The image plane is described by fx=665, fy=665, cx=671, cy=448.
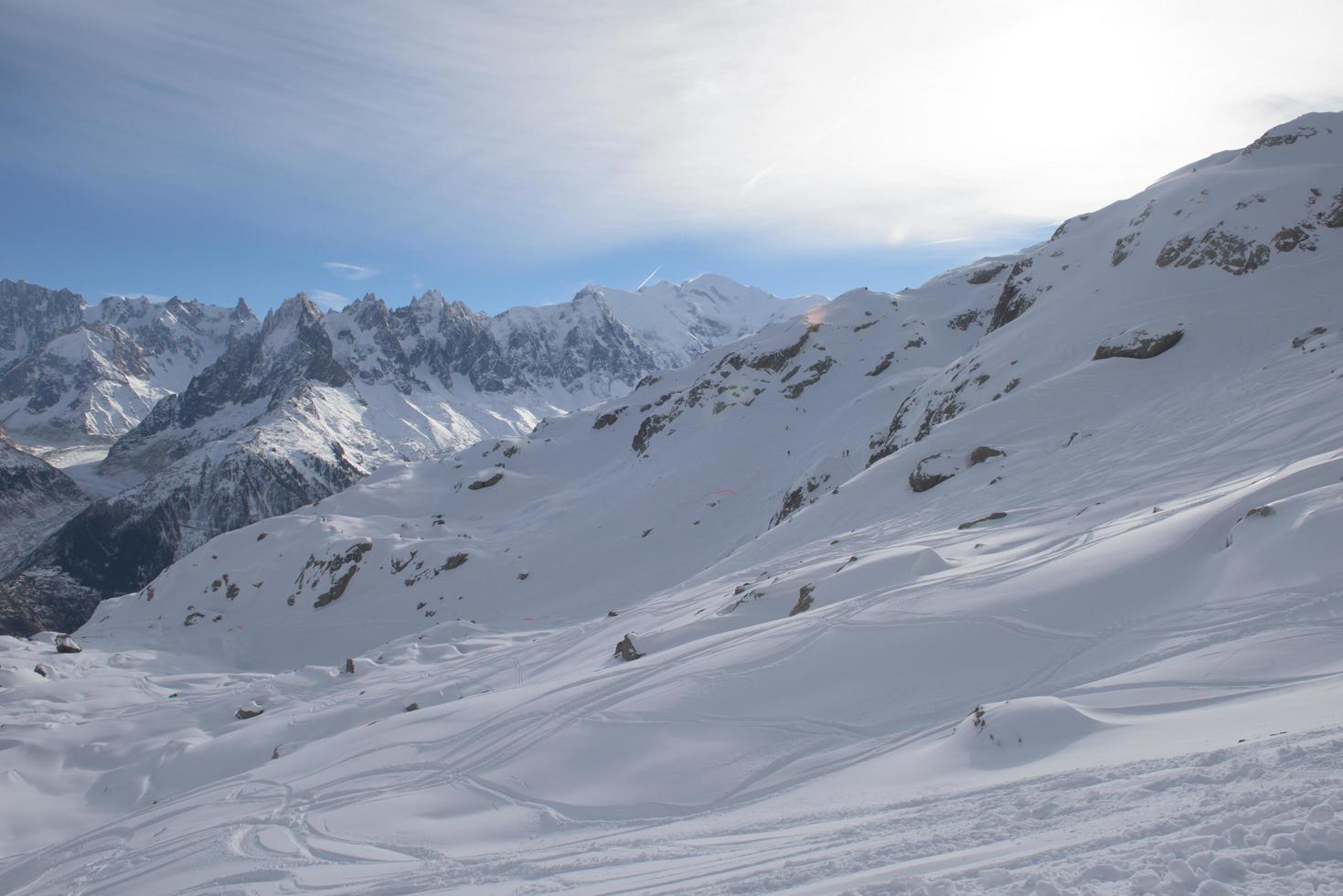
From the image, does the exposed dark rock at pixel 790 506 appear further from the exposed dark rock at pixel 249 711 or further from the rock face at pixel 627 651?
the exposed dark rock at pixel 249 711

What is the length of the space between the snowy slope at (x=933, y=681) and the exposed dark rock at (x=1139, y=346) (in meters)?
0.15

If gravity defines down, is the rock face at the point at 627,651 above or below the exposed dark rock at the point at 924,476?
below

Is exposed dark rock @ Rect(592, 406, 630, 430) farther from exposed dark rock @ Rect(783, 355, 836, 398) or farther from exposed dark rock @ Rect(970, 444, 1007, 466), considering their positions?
exposed dark rock @ Rect(970, 444, 1007, 466)

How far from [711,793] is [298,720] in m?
16.9

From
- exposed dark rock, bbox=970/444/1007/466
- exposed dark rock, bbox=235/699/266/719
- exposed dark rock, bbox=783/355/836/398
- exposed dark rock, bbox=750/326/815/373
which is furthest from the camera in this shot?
exposed dark rock, bbox=750/326/815/373

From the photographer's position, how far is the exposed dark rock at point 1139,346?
73.3ft

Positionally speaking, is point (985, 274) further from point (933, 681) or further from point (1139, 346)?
point (933, 681)

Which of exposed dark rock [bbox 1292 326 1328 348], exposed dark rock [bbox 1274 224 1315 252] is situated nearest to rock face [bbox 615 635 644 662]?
exposed dark rock [bbox 1292 326 1328 348]

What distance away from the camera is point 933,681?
8562 millimetres

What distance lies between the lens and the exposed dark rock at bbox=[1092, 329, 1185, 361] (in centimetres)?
2233

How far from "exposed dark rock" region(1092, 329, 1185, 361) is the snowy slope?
0.15 m

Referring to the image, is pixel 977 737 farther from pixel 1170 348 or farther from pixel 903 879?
pixel 1170 348

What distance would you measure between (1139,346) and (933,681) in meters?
20.0

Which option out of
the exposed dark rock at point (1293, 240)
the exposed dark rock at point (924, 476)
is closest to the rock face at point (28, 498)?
the exposed dark rock at point (924, 476)
